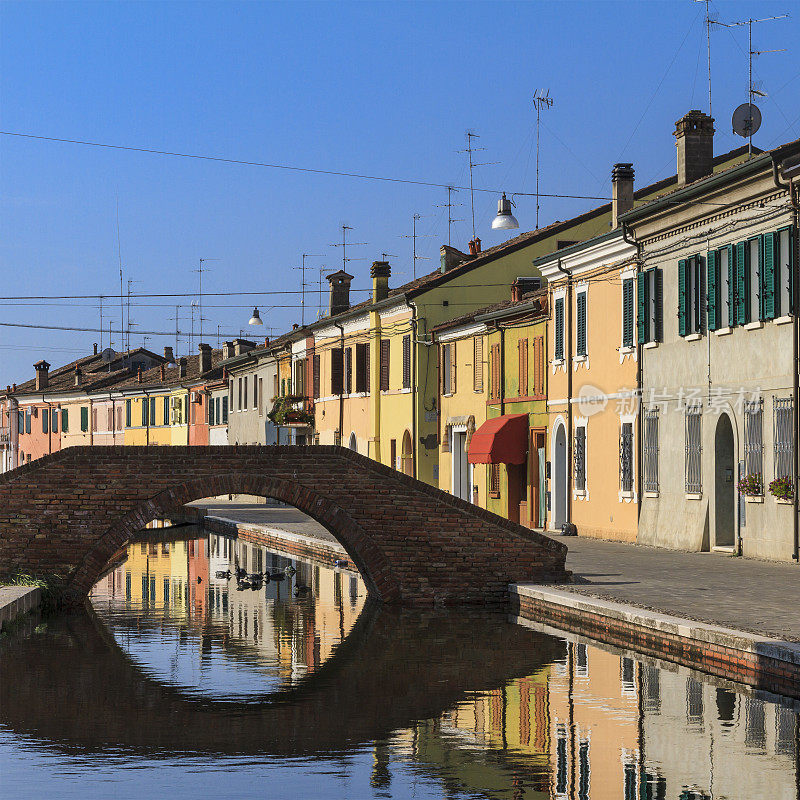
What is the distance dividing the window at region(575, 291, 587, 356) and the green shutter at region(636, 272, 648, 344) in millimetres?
3443

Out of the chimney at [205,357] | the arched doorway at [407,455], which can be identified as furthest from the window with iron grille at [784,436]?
the chimney at [205,357]

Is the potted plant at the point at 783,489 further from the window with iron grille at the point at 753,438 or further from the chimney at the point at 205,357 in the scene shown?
the chimney at the point at 205,357

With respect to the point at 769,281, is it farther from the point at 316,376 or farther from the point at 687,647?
the point at 316,376

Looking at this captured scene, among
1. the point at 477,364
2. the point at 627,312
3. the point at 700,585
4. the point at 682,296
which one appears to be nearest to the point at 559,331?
the point at 627,312

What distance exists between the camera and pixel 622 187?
36.1 m

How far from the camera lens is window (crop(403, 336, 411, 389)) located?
48375 mm

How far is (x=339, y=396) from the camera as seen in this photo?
5725 cm

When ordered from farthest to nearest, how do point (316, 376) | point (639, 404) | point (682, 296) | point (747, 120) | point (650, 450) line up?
point (316, 376) → point (639, 404) → point (650, 450) → point (747, 120) → point (682, 296)

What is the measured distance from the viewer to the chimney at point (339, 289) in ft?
205

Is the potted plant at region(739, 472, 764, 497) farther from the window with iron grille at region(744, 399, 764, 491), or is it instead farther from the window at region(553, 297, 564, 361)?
the window at region(553, 297, 564, 361)

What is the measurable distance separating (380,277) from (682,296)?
26.9 metres

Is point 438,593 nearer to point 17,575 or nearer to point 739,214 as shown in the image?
point 17,575

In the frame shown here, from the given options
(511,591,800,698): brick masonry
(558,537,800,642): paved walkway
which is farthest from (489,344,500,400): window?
(511,591,800,698): brick masonry

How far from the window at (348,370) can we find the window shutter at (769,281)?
3038 centimetres
